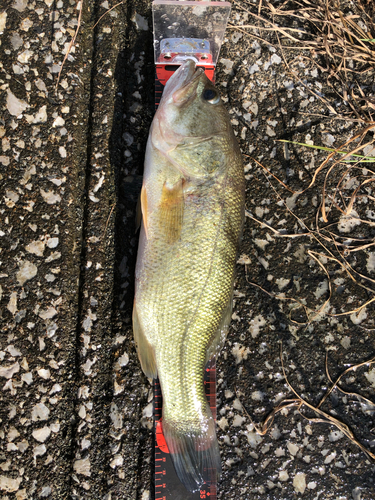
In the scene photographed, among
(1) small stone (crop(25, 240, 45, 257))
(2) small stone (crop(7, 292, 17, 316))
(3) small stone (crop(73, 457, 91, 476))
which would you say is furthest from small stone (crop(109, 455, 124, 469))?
(1) small stone (crop(25, 240, 45, 257))

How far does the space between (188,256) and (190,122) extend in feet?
2.42

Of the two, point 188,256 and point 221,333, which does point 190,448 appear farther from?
point 188,256

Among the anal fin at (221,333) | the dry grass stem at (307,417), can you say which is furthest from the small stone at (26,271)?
the dry grass stem at (307,417)

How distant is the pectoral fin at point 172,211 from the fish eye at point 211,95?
0.51 m

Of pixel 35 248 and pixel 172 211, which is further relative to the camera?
pixel 35 248

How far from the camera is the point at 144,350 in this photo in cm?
190

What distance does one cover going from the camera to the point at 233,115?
2342mm

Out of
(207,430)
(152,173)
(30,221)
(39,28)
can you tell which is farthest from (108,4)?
(207,430)

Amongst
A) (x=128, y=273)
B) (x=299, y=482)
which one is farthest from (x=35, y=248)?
(x=299, y=482)

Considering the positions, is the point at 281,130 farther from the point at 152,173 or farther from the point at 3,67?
the point at 3,67

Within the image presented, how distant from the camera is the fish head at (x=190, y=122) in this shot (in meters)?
1.84

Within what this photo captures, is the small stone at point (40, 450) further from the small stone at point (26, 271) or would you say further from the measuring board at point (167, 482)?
the small stone at point (26, 271)

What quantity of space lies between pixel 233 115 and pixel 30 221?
1507mm

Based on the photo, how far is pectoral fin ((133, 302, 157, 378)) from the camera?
1891 mm
